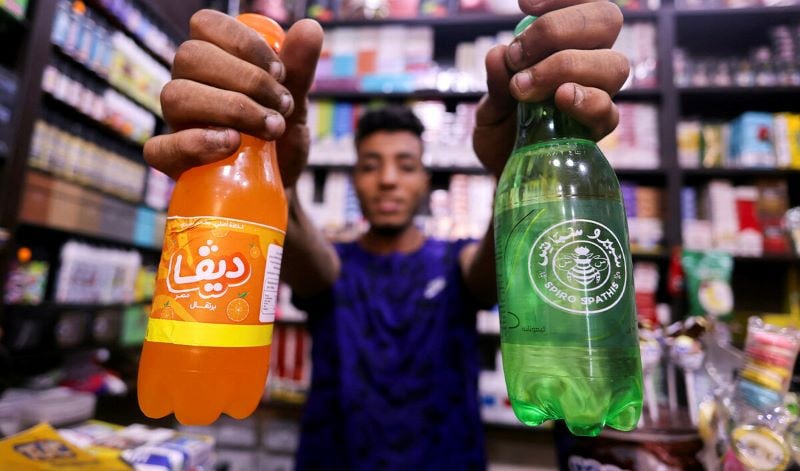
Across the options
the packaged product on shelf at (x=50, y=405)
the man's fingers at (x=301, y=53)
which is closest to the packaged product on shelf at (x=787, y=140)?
the man's fingers at (x=301, y=53)

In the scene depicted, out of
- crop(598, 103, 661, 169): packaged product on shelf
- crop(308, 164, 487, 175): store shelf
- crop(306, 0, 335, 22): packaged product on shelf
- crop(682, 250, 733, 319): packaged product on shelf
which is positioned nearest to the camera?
crop(682, 250, 733, 319): packaged product on shelf

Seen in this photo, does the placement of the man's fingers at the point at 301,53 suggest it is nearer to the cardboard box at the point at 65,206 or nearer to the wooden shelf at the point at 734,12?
the cardboard box at the point at 65,206

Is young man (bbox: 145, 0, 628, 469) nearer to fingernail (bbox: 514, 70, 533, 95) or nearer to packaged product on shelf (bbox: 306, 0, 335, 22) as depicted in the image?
fingernail (bbox: 514, 70, 533, 95)

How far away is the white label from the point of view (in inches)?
19.1

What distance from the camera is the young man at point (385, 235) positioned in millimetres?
504

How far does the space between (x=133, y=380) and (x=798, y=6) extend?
355cm

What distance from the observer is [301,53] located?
22.6 inches

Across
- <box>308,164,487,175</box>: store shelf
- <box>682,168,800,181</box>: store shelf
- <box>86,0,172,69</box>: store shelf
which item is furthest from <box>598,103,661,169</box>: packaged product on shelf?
<box>86,0,172,69</box>: store shelf

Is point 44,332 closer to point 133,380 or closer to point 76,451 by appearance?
point 133,380

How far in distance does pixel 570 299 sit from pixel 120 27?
2300 millimetres

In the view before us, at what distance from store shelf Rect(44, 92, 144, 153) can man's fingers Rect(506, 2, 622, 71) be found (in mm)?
1838

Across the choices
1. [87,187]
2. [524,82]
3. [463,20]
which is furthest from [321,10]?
[524,82]

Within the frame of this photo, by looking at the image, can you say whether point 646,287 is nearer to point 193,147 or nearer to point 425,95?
point 425,95

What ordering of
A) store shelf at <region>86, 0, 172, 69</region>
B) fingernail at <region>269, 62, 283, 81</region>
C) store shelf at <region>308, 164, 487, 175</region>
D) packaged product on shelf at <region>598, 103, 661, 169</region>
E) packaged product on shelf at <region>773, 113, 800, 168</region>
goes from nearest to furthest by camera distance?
1. fingernail at <region>269, 62, 283, 81</region>
2. store shelf at <region>86, 0, 172, 69</region>
3. packaged product on shelf at <region>773, 113, 800, 168</region>
4. packaged product on shelf at <region>598, 103, 661, 169</region>
5. store shelf at <region>308, 164, 487, 175</region>
